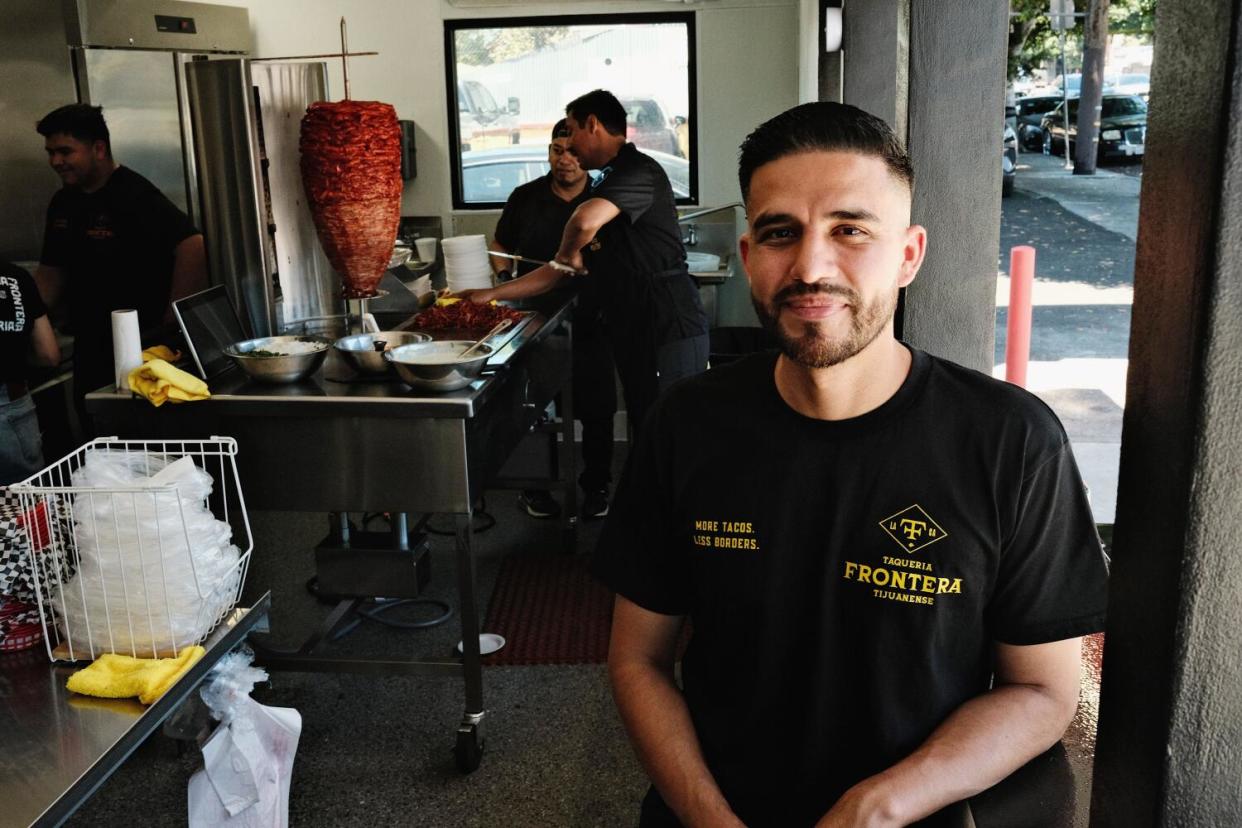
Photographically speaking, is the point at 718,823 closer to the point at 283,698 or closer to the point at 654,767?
the point at 654,767

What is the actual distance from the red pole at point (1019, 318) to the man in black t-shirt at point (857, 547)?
3502 millimetres

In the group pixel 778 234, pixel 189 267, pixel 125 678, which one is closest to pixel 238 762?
pixel 125 678

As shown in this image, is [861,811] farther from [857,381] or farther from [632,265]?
[632,265]

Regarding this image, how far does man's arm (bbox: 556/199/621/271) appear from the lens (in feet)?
13.2

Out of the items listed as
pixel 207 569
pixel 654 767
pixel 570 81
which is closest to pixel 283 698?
pixel 207 569

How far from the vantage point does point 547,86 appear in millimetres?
6645

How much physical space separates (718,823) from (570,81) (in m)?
5.73

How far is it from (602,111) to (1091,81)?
1462cm

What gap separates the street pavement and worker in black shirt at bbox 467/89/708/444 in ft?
4.13

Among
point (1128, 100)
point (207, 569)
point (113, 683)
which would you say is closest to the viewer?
point (113, 683)

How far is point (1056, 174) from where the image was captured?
868 inches

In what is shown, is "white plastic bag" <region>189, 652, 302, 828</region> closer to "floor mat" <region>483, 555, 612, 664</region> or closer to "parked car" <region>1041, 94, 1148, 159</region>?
"floor mat" <region>483, 555, 612, 664</region>

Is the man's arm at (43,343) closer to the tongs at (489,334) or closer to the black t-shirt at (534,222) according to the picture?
the tongs at (489,334)

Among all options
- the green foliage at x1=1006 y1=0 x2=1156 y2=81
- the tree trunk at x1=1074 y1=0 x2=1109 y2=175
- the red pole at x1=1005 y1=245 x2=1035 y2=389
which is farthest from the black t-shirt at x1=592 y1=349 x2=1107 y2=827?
the tree trunk at x1=1074 y1=0 x2=1109 y2=175
